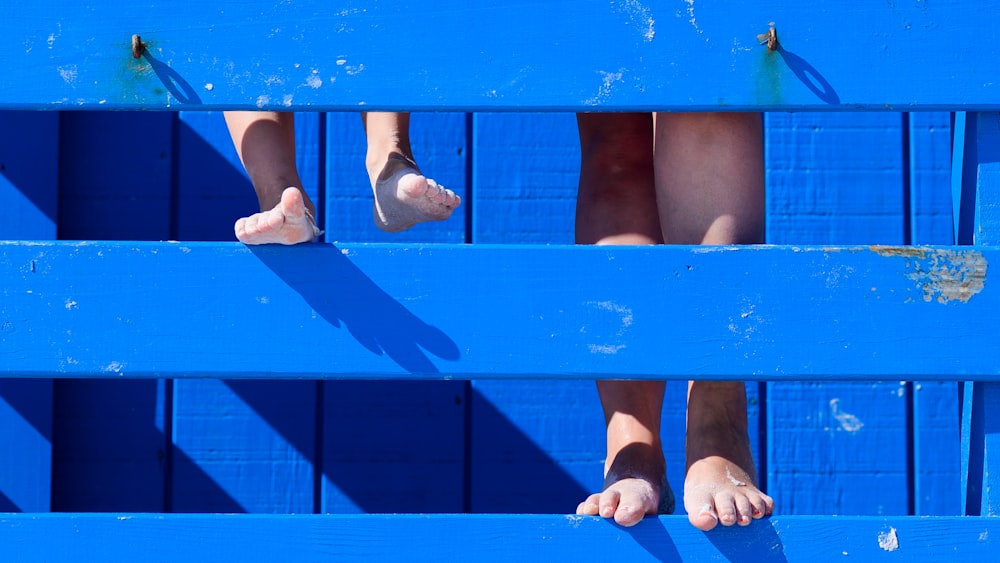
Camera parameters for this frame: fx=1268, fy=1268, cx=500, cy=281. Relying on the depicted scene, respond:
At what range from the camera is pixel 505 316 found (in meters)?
1.35

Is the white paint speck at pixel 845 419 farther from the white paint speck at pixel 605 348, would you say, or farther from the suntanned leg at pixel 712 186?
the white paint speck at pixel 605 348

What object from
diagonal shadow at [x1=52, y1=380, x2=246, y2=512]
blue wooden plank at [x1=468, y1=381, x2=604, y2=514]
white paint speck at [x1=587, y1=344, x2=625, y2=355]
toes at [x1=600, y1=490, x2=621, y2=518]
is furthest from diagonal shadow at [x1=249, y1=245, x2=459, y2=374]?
diagonal shadow at [x1=52, y1=380, x2=246, y2=512]

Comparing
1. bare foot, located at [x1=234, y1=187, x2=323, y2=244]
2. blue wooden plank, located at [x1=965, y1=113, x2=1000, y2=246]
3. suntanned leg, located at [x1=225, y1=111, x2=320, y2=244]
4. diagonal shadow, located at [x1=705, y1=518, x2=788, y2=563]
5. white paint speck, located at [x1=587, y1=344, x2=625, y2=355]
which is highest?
suntanned leg, located at [x1=225, y1=111, x2=320, y2=244]

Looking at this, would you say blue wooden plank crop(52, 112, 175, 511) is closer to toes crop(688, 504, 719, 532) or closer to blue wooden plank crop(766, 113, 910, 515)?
blue wooden plank crop(766, 113, 910, 515)

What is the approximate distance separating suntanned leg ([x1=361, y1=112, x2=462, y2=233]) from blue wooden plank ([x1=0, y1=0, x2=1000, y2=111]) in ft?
0.74

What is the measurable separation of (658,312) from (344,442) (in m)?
1.12

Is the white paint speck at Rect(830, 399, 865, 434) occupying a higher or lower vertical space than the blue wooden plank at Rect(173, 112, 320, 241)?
lower

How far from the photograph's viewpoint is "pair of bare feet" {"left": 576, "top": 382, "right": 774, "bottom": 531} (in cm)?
149

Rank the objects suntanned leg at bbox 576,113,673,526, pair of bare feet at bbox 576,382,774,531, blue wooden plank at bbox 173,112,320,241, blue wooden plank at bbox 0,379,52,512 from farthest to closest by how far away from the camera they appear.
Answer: blue wooden plank at bbox 173,112,320,241 < blue wooden plank at bbox 0,379,52,512 < suntanned leg at bbox 576,113,673,526 < pair of bare feet at bbox 576,382,774,531

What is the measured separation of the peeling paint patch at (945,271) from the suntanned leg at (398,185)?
0.54 m

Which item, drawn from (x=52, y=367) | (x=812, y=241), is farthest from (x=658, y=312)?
(x=812, y=241)

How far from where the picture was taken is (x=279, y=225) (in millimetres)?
1355

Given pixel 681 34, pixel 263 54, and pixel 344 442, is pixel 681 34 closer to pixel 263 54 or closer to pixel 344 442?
pixel 263 54

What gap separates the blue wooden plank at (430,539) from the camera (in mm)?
1341
